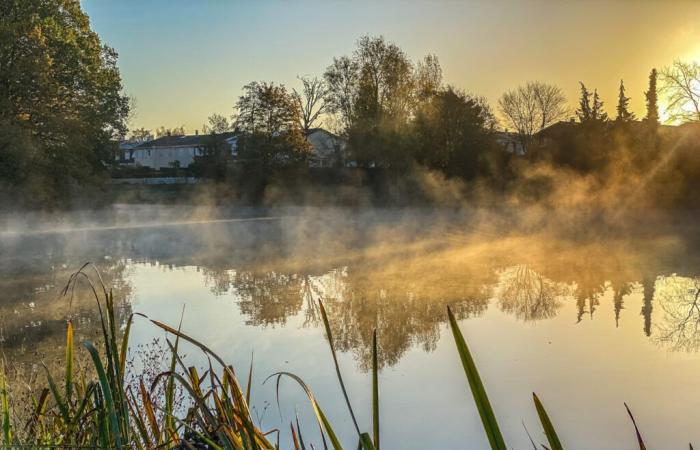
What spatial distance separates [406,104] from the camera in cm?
3114

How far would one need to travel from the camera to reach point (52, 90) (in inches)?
858

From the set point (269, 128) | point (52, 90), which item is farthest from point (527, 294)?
point (269, 128)

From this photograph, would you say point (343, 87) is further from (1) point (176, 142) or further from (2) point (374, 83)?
(1) point (176, 142)

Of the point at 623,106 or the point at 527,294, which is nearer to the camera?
the point at 527,294

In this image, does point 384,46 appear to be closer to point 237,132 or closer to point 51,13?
point 237,132

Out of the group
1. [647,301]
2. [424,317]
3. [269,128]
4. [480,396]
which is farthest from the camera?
[269,128]

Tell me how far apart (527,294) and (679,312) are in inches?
84.5

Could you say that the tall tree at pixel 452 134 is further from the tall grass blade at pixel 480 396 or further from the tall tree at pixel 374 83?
the tall grass blade at pixel 480 396

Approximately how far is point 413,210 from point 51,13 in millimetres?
16414

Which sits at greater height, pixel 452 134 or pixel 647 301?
pixel 452 134

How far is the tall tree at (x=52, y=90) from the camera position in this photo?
69.1ft

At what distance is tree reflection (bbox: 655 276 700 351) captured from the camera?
21.1 feet

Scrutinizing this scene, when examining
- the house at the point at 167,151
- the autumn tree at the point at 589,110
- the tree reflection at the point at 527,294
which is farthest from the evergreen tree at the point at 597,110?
the house at the point at 167,151

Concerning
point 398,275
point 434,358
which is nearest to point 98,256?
point 398,275
